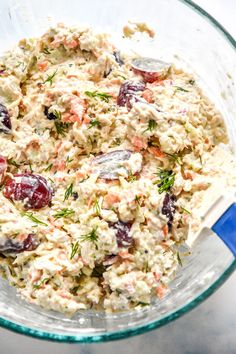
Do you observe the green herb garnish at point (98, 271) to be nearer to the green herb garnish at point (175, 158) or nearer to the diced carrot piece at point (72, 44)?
the green herb garnish at point (175, 158)

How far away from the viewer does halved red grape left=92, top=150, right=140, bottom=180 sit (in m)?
2.00

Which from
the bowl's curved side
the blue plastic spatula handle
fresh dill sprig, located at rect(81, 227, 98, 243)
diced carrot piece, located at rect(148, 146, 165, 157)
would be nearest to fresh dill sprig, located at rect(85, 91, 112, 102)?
diced carrot piece, located at rect(148, 146, 165, 157)

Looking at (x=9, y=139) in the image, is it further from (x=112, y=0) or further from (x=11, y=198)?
(x=112, y=0)

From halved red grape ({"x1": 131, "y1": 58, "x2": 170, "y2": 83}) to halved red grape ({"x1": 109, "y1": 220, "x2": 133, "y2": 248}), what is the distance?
635mm

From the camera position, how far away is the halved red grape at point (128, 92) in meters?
2.15

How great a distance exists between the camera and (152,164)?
6.85ft

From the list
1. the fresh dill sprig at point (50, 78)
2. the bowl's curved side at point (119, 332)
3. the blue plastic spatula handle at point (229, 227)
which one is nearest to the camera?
the bowl's curved side at point (119, 332)

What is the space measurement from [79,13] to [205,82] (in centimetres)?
60

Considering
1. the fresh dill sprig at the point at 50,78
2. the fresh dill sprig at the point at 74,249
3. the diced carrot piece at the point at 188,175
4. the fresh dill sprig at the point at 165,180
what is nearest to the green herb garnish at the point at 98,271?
the fresh dill sprig at the point at 74,249

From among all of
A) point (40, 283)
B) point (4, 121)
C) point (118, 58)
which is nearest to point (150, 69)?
point (118, 58)

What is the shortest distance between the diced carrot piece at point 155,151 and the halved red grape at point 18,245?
50 centimetres

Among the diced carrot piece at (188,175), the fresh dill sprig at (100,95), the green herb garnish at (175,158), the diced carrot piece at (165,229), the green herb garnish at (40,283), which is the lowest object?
the green herb garnish at (40,283)

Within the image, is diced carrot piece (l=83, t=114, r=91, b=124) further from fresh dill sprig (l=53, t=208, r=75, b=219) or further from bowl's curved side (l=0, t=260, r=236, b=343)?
bowl's curved side (l=0, t=260, r=236, b=343)

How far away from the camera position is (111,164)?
6.63ft
